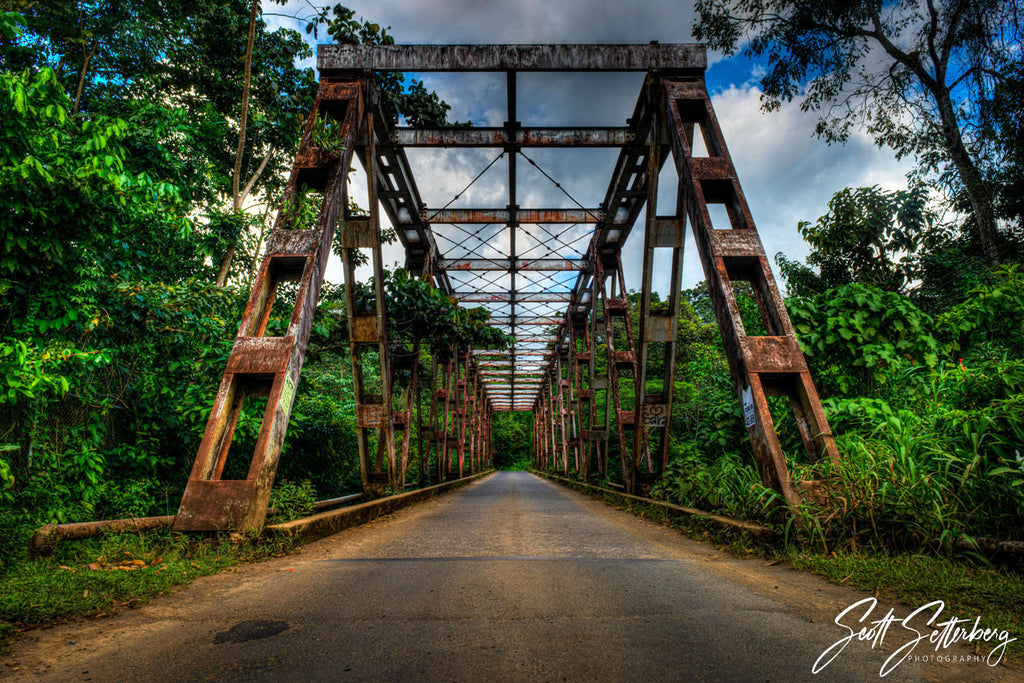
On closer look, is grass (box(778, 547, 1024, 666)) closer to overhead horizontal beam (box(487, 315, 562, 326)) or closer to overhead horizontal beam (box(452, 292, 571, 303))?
overhead horizontal beam (box(452, 292, 571, 303))

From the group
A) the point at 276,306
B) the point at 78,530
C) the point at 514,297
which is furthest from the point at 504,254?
the point at 78,530

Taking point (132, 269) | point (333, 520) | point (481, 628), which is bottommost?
point (481, 628)

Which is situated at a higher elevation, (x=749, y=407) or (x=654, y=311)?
(x=654, y=311)

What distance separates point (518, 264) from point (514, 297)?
2.23m

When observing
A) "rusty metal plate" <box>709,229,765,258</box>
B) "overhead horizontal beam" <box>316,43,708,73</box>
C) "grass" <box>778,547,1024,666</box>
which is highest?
"overhead horizontal beam" <box>316,43,708,73</box>

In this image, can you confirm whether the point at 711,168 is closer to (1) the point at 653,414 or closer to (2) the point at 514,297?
(1) the point at 653,414

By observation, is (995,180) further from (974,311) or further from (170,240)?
(170,240)

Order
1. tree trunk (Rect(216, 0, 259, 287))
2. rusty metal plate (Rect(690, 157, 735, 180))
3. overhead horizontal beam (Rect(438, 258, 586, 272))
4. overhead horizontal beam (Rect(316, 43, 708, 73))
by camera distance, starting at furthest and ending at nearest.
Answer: overhead horizontal beam (Rect(438, 258, 586, 272))
tree trunk (Rect(216, 0, 259, 287))
overhead horizontal beam (Rect(316, 43, 708, 73))
rusty metal plate (Rect(690, 157, 735, 180))

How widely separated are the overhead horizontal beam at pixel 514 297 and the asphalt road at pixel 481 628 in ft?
39.4

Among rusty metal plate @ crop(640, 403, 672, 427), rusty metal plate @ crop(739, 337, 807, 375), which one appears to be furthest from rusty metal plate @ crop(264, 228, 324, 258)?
rusty metal plate @ crop(640, 403, 672, 427)

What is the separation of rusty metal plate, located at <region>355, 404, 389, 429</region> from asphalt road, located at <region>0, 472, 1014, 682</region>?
4073 millimetres

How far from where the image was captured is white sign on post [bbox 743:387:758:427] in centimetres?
393

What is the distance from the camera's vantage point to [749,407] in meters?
4.00

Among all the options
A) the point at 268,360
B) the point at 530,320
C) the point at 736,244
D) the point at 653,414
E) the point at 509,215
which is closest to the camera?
the point at 268,360
